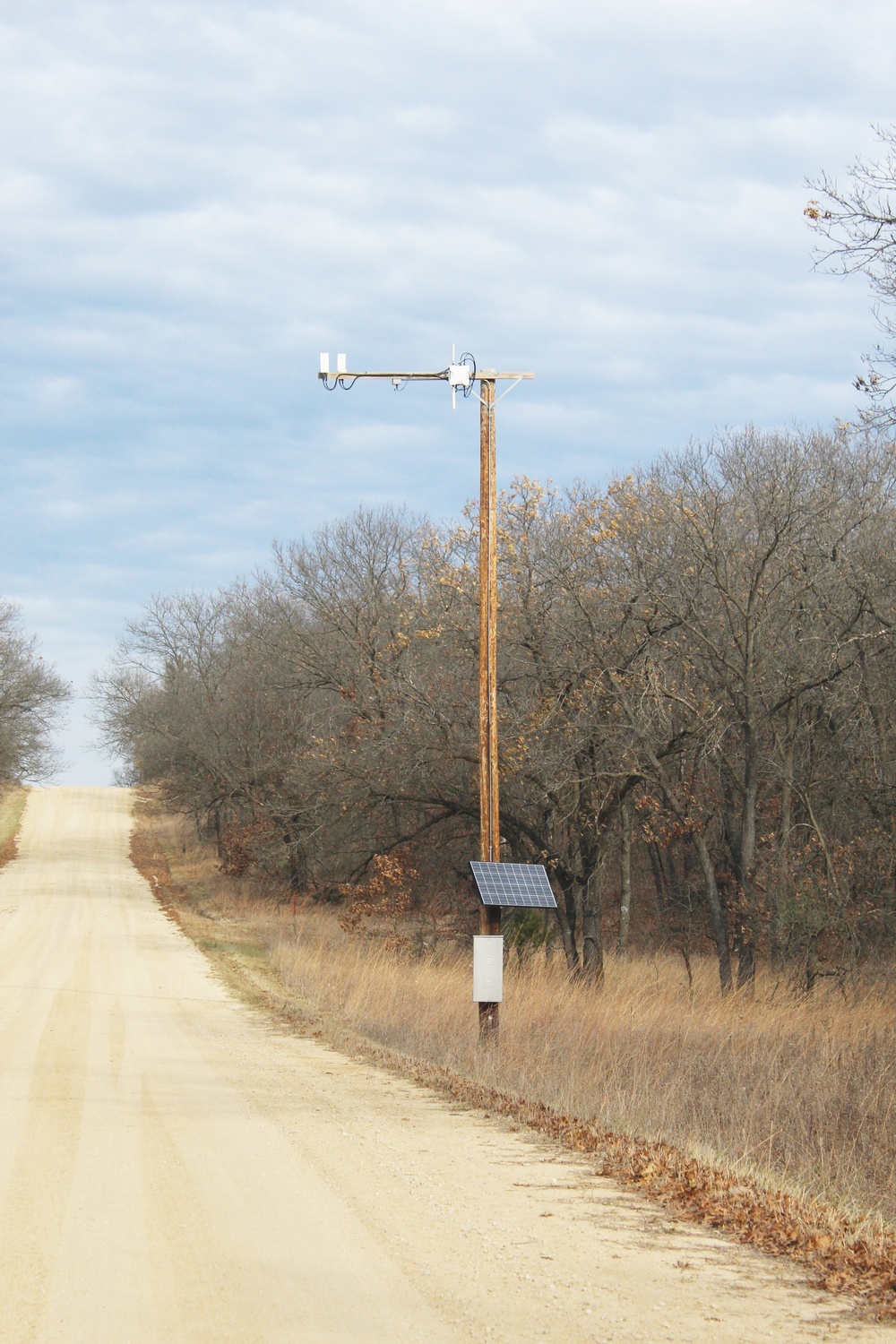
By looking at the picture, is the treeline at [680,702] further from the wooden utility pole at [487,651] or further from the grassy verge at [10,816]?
the grassy verge at [10,816]

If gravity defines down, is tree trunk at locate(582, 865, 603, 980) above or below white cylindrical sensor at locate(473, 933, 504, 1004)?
below

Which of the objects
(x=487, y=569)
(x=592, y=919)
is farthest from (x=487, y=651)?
(x=592, y=919)

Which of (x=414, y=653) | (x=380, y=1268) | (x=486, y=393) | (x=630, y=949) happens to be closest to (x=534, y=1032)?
(x=486, y=393)

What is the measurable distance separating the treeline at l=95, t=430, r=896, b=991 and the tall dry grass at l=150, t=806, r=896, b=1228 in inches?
86.9

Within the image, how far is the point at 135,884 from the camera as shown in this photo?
127 feet

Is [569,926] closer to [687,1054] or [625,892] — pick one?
[625,892]

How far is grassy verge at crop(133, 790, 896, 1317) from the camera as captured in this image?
21.2ft

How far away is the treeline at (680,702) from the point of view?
60.5 feet

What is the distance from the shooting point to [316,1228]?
234 inches

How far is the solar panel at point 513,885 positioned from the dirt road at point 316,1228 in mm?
2134

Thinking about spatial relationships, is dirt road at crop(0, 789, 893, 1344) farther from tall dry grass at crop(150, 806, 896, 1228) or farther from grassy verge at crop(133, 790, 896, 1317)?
tall dry grass at crop(150, 806, 896, 1228)

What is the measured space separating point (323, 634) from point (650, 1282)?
25881 mm

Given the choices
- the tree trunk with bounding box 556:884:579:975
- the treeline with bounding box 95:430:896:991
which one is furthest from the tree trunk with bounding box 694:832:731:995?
the tree trunk with bounding box 556:884:579:975

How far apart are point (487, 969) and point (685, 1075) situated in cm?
225
